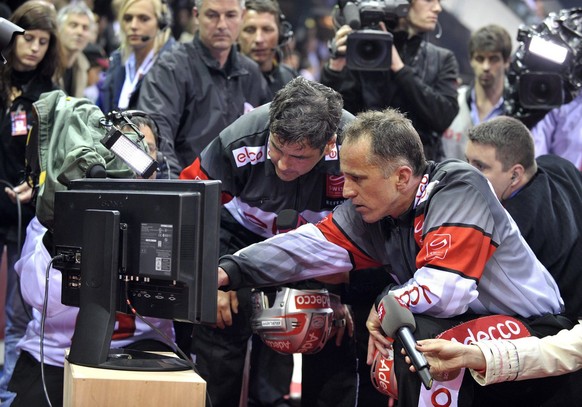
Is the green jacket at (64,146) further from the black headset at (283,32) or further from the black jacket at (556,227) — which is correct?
the black headset at (283,32)

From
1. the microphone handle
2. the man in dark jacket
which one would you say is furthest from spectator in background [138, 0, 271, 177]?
the microphone handle

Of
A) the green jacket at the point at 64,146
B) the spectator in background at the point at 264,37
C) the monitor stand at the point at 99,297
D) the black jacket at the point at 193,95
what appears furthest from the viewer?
the spectator in background at the point at 264,37

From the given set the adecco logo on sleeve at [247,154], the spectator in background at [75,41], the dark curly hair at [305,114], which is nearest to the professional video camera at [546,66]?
the dark curly hair at [305,114]

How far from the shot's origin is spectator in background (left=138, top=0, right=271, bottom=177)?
15.7 feet

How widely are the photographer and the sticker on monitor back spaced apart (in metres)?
2.02

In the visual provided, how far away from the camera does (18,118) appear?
497cm

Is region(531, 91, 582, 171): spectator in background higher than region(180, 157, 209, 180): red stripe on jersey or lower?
higher

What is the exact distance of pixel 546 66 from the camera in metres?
5.07

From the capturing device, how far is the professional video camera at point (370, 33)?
466 centimetres

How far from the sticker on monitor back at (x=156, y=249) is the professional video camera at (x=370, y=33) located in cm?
197

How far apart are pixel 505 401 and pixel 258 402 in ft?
5.39

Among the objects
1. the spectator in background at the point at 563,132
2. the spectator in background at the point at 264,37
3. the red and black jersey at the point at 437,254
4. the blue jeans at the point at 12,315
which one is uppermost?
the spectator in background at the point at 264,37

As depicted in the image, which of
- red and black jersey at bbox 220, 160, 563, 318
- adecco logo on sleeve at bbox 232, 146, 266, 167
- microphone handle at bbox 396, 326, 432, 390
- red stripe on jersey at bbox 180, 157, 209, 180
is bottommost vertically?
microphone handle at bbox 396, 326, 432, 390

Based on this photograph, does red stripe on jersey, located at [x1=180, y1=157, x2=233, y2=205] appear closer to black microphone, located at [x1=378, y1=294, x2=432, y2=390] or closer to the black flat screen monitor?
the black flat screen monitor
